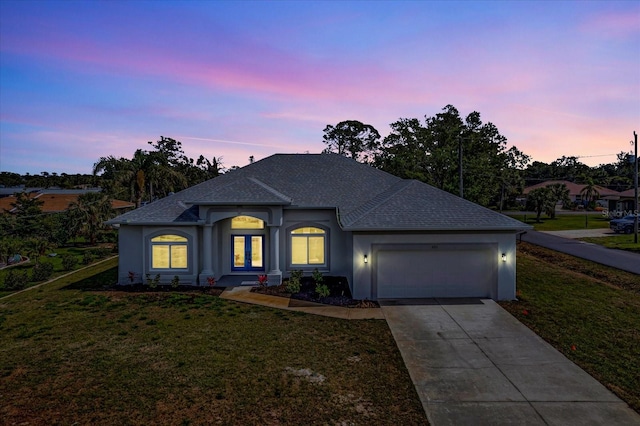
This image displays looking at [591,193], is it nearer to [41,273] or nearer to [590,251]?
[590,251]

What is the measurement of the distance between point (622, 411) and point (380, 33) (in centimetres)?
2033

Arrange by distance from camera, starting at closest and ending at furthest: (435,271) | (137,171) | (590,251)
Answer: (435,271) → (590,251) → (137,171)

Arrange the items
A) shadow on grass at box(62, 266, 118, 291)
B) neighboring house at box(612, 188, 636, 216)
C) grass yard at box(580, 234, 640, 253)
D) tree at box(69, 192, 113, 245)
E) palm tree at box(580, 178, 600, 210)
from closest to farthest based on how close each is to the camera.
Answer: shadow on grass at box(62, 266, 118, 291), grass yard at box(580, 234, 640, 253), tree at box(69, 192, 113, 245), neighboring house at box(612, 188, 636, 216), palm tree at box(580, 178, 600, 210)

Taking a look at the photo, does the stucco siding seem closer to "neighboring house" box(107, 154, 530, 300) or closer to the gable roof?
"neighboring house" box(107, 154, 530, 300)

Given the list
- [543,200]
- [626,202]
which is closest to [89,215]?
[543,200]

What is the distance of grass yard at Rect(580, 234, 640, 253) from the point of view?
25566mm

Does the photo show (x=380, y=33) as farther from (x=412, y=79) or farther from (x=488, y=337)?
(x=488, y=337)

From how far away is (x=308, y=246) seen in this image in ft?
58.5

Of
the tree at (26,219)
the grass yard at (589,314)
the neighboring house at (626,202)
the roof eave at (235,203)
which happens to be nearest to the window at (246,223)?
the roof eave at (235,203)

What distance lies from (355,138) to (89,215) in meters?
40.6

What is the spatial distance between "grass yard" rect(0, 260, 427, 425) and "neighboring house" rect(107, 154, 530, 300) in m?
3.46

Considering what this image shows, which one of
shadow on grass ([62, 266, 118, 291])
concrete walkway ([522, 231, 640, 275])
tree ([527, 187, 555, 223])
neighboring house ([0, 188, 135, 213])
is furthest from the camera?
tree ([527, 187, 555, 223])

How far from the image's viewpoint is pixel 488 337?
10.1m

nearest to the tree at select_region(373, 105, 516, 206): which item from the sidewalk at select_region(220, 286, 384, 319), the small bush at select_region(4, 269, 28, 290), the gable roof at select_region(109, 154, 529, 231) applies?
the gable roof at select_region(109, 154, 529, 231)
